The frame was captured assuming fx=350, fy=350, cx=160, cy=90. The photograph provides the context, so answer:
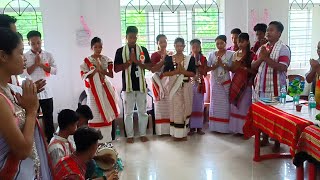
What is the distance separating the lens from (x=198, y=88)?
4852mm

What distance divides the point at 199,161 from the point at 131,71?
1.47 meters

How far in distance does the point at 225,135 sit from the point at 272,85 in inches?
42.7

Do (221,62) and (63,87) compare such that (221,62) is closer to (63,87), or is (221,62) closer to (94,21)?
(94,21)

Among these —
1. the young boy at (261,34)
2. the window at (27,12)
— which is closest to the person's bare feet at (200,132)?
the young boy at (261,34)

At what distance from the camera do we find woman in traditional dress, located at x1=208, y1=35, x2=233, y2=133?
4.75m

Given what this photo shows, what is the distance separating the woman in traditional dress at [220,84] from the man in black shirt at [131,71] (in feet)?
3.07

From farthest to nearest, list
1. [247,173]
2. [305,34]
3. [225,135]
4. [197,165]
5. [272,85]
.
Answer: [305,34] < [225,135] < [272,85] < [197,165] < [247,173]

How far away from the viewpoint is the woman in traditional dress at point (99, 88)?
442 centimetres

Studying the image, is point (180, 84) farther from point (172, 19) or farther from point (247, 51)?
point (172, 19)

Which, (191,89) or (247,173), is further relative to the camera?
(191,89)

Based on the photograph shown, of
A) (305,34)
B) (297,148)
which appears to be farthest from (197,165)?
(305,34)

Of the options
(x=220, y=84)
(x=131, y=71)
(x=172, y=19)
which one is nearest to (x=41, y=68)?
(x=131, y=71)

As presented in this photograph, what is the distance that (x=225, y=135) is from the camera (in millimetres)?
4840

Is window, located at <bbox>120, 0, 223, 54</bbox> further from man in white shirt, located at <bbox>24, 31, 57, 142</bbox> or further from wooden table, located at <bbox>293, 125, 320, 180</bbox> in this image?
wooden table, located at <bbox>293, 125, 320, 180</bbox>
